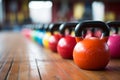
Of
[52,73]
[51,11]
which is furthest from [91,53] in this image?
[51,11]

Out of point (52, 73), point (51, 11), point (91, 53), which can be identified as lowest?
point (51, 11)

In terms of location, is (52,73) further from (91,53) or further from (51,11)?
(51,11)

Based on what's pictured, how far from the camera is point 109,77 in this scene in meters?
1.65

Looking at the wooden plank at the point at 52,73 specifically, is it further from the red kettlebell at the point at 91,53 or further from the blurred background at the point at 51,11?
the blurred background at the point at 51,11

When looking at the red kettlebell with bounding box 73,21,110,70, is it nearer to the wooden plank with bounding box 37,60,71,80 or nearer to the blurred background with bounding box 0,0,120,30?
the wooden plank with bounding box 37,60,71,80

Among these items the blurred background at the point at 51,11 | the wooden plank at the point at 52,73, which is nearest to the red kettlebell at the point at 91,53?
the wooden plank at the point at 52,73

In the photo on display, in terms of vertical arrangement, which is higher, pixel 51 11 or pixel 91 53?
pixel 91 53

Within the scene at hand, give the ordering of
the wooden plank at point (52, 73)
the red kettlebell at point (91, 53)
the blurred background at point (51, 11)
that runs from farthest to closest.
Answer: the blurred background at point (51, 11), the red kettlebell at point (91, 53), the wooden plank at point (52, 73)

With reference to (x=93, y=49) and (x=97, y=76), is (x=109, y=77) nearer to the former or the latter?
(x=97, y=76)

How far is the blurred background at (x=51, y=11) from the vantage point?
1727 cm

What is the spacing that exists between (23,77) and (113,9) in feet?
57.5

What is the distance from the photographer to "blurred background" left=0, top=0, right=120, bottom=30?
17.3 m

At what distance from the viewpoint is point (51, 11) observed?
711 inches

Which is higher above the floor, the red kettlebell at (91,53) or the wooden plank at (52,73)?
the red kettlebell at (91,53)
